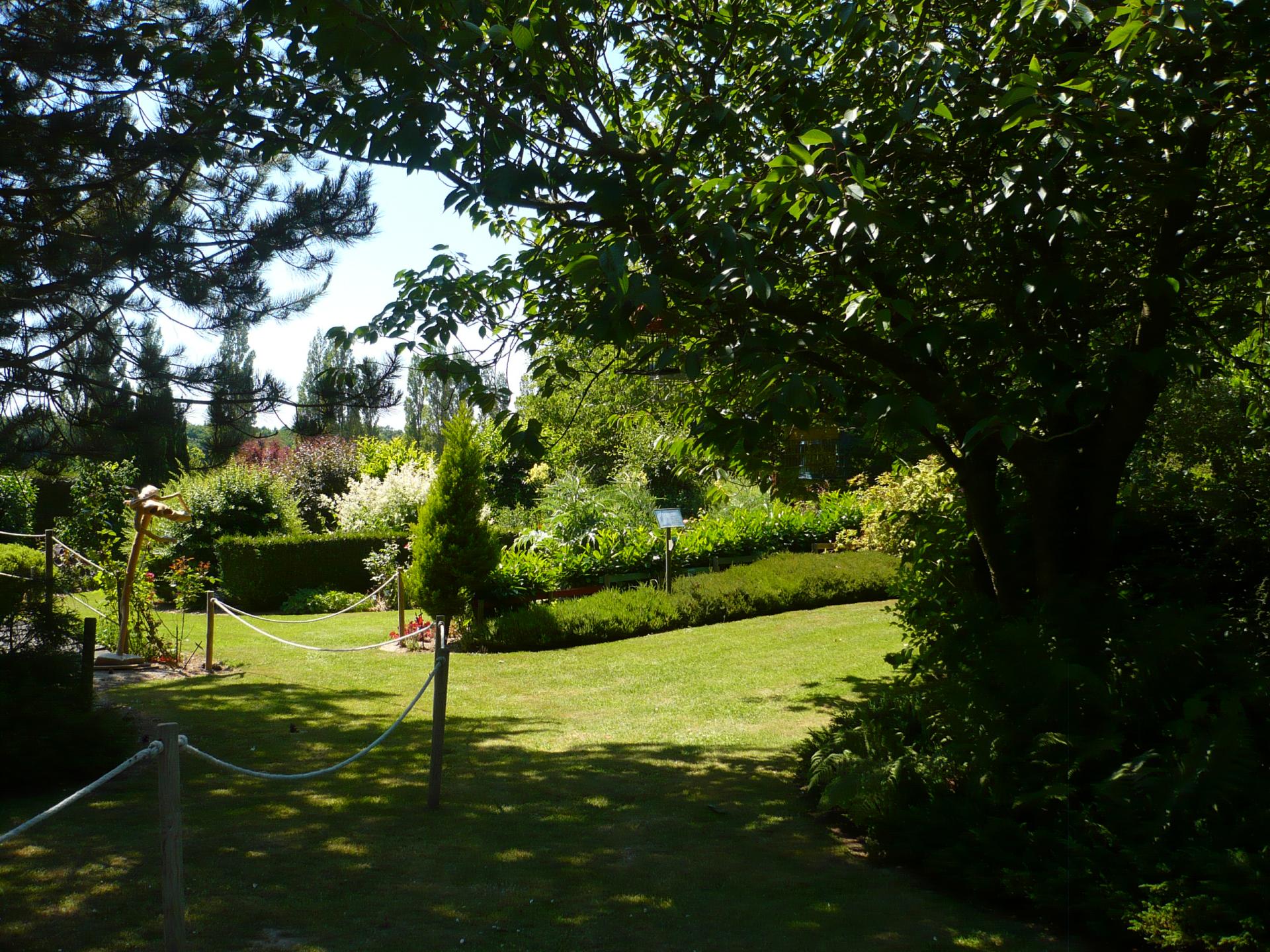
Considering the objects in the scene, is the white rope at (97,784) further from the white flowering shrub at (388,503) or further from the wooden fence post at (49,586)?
the white flowering shrub at (388,503)

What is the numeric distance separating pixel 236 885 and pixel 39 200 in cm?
512

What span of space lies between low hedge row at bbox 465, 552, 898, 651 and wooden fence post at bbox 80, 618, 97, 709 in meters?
6.61

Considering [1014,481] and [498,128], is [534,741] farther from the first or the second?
[498,128]

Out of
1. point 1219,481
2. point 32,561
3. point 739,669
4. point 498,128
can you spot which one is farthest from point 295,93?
point 32,561

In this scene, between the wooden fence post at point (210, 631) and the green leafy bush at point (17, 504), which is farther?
the green leafy bush at point (17, 504)

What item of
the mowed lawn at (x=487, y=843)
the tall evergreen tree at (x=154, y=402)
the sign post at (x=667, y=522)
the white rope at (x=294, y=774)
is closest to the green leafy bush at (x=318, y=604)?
the sign post at (x=667, y=522)

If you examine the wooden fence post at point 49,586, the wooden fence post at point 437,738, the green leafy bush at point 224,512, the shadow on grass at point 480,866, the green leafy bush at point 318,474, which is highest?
the green leafy bush at point 318,474

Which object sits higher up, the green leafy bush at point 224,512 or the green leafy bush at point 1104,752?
the green leafy bush at point 224,512

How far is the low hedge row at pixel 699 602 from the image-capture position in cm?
1323

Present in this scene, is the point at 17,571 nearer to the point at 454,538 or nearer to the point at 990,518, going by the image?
the point at 454,538

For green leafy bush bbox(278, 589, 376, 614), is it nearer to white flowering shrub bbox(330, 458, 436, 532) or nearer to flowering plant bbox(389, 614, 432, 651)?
white flowering shrub bbox(330, 458, 436, 532)

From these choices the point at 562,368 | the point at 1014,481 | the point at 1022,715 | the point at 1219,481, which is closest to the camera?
the point at 1022,715

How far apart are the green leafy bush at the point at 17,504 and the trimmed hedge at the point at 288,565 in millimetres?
6752

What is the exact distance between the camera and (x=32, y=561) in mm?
17906
